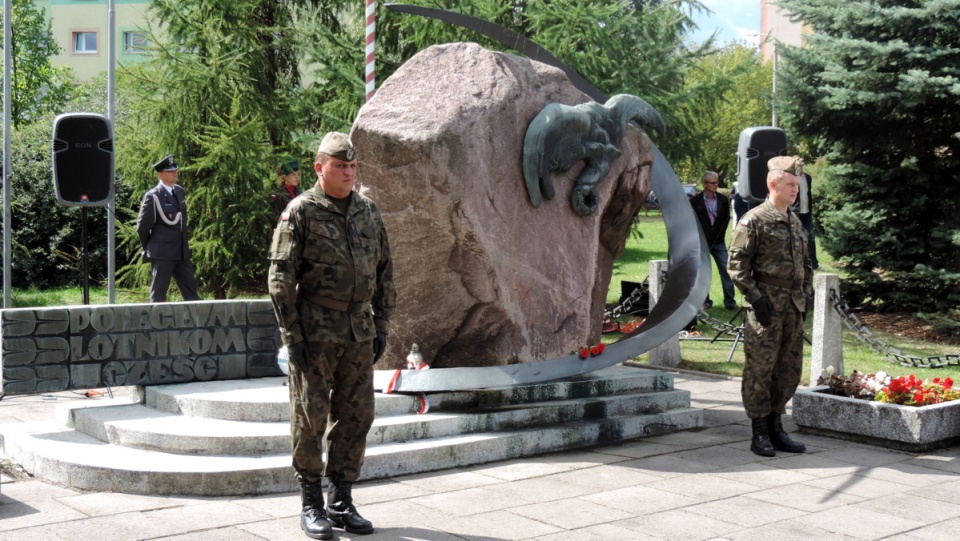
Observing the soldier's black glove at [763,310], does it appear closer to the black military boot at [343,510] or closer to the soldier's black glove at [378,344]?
the soldier's black glove at [378,344]

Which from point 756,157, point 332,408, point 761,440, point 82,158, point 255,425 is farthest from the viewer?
point 82,158

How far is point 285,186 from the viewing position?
1216 cm

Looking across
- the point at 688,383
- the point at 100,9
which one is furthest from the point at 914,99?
the point at 100,9

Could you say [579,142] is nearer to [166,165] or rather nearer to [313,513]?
[313,513]

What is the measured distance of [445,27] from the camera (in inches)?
562

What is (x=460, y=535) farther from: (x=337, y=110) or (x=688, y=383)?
(x=337, y=110)

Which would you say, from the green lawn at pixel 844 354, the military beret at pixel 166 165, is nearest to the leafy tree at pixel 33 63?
the military beret at pixel 166 165

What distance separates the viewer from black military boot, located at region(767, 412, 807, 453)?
7258 millimetres

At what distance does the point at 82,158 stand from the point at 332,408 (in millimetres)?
6165

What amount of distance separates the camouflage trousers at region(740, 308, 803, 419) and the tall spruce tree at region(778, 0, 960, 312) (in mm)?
6482

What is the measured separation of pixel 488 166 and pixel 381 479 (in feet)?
7.58

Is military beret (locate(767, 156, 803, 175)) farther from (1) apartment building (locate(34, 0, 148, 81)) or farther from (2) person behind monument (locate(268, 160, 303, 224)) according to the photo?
(1) apartment building (locate(34, 0, 148, 81))

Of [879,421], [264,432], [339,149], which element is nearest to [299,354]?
[339,149]

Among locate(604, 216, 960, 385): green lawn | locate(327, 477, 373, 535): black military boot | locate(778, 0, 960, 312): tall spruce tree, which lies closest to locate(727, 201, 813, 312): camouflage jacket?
locate(604, 216, 960, 385): green lawn
